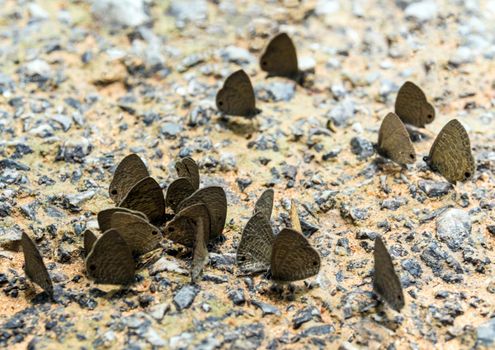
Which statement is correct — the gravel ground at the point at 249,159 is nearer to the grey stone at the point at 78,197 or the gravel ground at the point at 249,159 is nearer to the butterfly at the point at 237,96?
the grey stone at the point at 78,197

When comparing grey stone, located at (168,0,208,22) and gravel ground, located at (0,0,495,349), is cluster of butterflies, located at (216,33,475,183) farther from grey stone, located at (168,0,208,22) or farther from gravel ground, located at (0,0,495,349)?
grey stone, located at (168,0,208,22)

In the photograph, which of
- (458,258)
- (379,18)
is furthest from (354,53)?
(458,258)

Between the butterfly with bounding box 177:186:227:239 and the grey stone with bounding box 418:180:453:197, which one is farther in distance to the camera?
the grey stone with bounding box 418:180:453:197

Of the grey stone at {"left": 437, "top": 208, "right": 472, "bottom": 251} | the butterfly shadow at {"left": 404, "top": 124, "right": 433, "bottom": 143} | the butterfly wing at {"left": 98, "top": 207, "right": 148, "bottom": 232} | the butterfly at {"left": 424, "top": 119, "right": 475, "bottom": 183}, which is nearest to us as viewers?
the butterfly wing at {"left": 98, "top": 207, "right": 148, "bottom": 232}

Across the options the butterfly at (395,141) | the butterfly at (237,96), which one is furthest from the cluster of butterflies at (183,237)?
the butterfly at (237,96)

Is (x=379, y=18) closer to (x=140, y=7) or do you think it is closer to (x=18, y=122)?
(x=140, y=7)

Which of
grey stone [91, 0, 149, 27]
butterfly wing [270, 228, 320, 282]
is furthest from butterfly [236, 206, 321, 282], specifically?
grey stone [91, 0, 149, 27]
